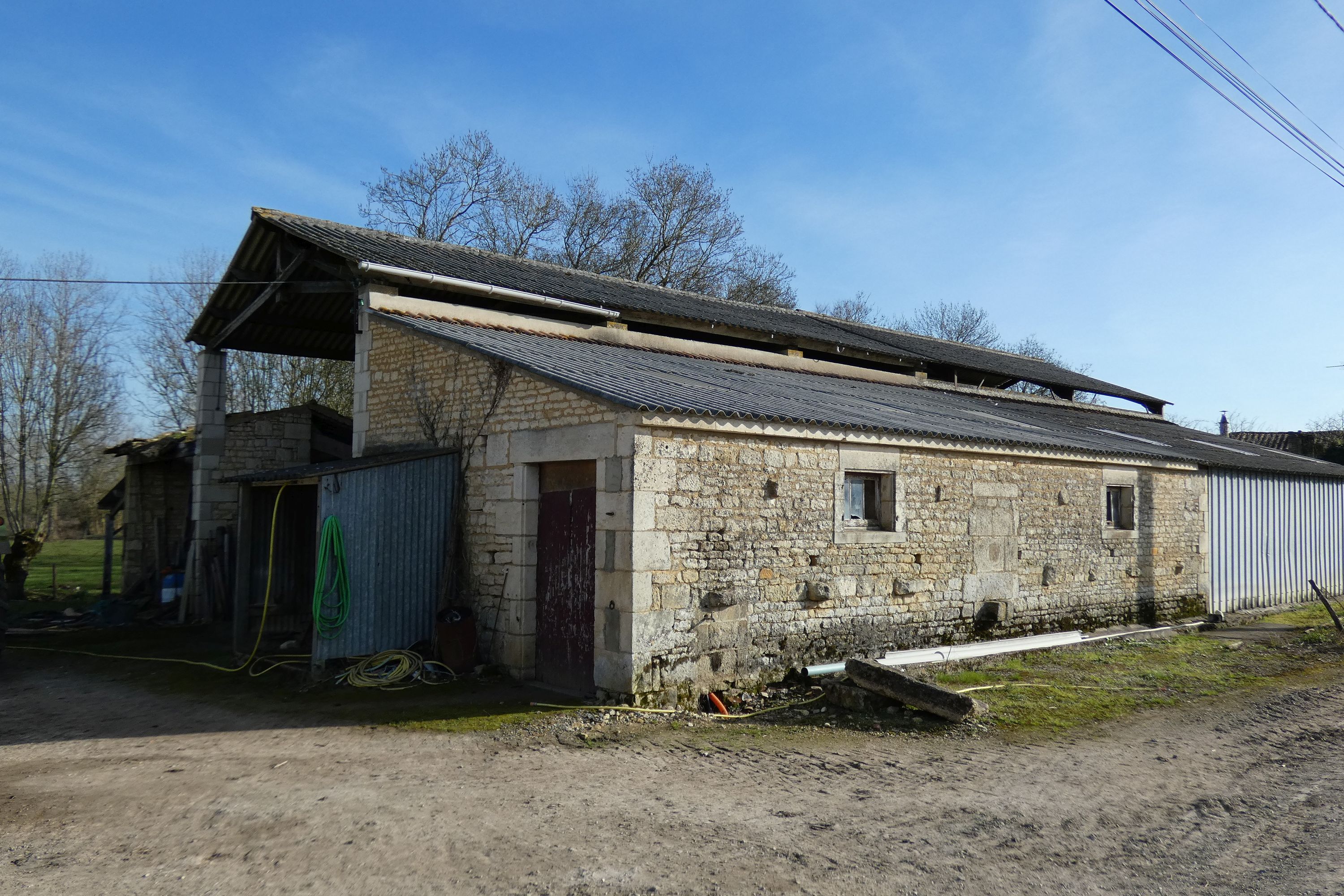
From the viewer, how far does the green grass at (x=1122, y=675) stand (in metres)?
7.79

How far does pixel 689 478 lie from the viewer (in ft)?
25.5

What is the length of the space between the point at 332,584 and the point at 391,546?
0.64 meters

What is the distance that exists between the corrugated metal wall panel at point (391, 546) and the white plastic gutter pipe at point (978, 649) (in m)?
3.84

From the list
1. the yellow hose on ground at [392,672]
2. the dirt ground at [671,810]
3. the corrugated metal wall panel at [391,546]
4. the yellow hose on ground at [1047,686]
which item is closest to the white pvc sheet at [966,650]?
the yellow hose on ground at [1047,686]

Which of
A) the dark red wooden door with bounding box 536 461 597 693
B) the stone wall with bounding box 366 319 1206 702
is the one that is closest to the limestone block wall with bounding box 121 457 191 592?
the stone wall with bounding box 366 319 1206 702

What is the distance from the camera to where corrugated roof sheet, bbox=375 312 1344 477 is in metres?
8.30

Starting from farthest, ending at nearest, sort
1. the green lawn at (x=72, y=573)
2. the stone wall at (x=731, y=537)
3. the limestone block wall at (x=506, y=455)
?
the green lawn at (x=72, y=573)
the limestone block wall at (x=506, y=455)
the stone wall at (x=731, y=537)

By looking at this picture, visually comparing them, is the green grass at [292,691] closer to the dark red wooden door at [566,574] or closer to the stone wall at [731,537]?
the dark red wooden door at [566,574]

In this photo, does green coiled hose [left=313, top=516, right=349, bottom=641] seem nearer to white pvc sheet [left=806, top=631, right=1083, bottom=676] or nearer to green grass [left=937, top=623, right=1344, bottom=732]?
white pvc sheet [left=806, top=631, right=1083, bottom=676]

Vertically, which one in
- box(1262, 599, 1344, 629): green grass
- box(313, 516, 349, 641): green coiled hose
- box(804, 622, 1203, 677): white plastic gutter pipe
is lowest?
box(1262, 599, 1344, 629): green grass

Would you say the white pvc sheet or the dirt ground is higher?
the white pvc sheet

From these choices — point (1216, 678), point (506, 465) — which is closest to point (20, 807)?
point (506, 465)

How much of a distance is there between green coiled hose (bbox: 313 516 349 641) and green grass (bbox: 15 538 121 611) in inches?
343

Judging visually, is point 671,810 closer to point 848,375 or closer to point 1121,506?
point 1121,506
